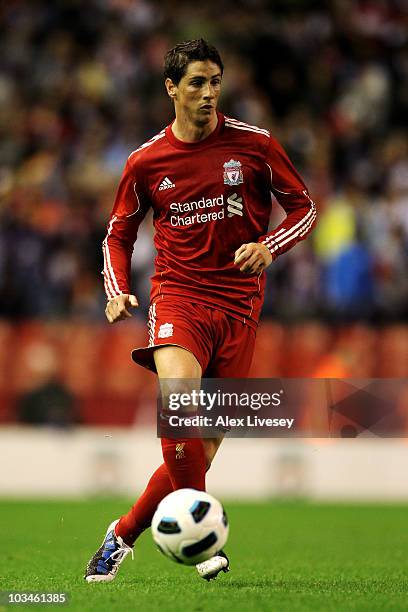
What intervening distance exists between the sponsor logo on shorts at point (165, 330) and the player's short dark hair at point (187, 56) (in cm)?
115

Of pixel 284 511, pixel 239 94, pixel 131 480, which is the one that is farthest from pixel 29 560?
pixel 239 94

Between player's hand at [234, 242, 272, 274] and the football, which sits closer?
the football

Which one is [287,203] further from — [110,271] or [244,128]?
[110,271]

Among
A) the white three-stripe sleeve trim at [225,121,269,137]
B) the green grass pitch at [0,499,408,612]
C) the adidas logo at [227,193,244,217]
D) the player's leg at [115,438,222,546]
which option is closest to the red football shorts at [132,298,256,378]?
the player's leg at [115,438,222,546]

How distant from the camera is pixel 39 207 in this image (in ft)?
46.7

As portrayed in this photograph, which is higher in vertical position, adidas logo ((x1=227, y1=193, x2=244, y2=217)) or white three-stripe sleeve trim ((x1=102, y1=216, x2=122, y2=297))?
adidas logo ((x1=227, y1=193, x2=244, y2=217))

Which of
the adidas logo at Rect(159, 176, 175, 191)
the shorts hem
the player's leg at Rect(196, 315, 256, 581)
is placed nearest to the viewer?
the shorts hem

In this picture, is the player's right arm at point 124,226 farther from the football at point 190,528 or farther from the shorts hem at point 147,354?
the football at point 190,528

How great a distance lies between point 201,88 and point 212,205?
0.55 m

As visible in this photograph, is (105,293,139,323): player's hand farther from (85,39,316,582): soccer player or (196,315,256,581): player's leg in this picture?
(196,315,256,581): player's leg

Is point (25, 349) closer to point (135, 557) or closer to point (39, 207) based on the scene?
point (39, 207)

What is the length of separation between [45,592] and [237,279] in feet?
5.66

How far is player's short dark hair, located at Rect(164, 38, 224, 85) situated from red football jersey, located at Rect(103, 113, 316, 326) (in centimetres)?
33

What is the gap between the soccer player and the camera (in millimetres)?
5973
